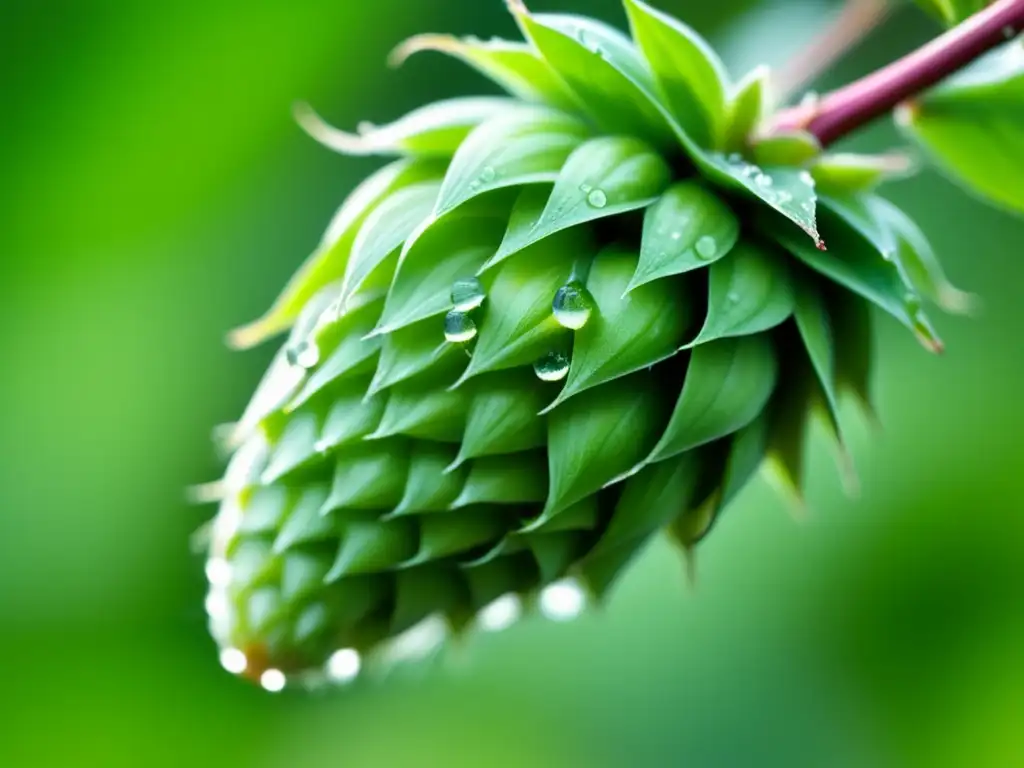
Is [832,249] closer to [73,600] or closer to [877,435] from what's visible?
[877,435]

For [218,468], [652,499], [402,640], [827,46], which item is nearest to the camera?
[652,499]

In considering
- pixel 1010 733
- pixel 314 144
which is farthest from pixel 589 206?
pixel 314 144

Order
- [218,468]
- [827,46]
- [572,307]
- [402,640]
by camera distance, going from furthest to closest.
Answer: [218,468]
[827,46]
[402,640]
[572,307]

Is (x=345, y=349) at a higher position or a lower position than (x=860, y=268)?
higher

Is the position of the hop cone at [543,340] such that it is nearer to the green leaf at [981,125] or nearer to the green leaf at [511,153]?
the green leaf at [511,153]

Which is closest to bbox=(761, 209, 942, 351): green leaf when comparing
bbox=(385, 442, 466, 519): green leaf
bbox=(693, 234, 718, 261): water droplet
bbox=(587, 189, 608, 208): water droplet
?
bbox=(693, 234, 718, 261): water droplet

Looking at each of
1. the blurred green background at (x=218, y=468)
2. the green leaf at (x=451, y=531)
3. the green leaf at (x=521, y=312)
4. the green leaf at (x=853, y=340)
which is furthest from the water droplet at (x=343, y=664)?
the blurred green background at (x=218, y=468)

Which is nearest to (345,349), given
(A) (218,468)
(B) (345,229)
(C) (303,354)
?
(C) (303,354)

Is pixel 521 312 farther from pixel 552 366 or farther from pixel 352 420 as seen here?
pixel 352 420
